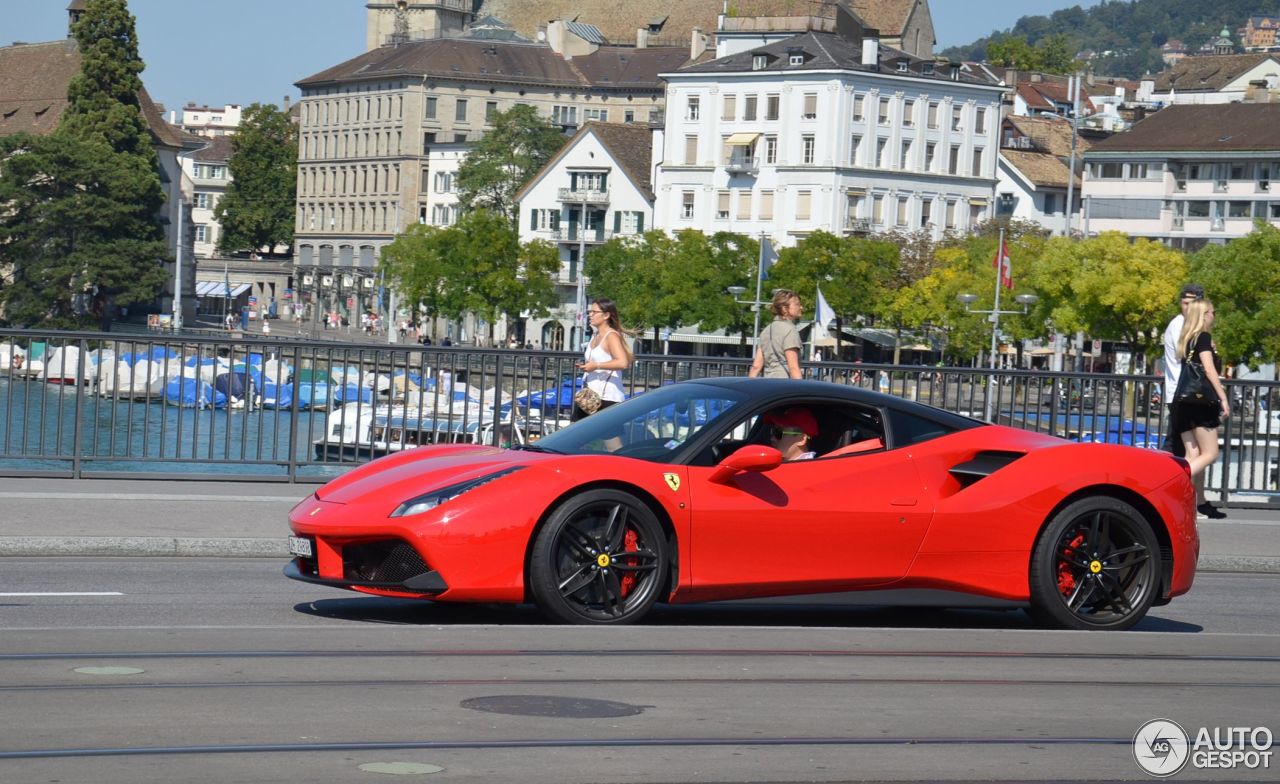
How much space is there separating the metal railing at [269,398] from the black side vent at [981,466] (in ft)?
22.2

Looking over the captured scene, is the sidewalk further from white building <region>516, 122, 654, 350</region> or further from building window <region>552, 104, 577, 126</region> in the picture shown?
building window <region>552, 104, 577, 126</region>

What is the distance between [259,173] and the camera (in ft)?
625

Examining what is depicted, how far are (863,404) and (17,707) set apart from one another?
493cm

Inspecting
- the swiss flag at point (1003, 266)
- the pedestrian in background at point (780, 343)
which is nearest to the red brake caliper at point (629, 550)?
the pedestrian in background at point (780, 343)

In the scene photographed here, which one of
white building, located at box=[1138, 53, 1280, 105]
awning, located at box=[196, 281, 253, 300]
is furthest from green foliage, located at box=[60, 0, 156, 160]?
white building, located at box=[1138, 53, 1280, 105]

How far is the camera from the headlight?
31.5ft

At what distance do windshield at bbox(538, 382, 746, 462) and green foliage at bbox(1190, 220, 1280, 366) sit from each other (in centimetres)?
6730

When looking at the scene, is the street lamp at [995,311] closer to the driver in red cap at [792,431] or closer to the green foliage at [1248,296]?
the green foliage at [1248,296]

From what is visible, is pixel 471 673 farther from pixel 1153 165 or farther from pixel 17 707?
pixel 1153 165

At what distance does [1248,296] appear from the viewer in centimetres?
7694

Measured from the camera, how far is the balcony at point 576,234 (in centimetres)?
12594

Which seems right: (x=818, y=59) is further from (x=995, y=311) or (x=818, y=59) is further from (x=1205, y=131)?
(x=995, y=311)

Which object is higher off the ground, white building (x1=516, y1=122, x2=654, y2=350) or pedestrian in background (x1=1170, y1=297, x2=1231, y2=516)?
white building (x1=516, y1=122, x2=654, y2=350)

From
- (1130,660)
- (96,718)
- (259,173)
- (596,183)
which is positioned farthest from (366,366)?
(259,173)
